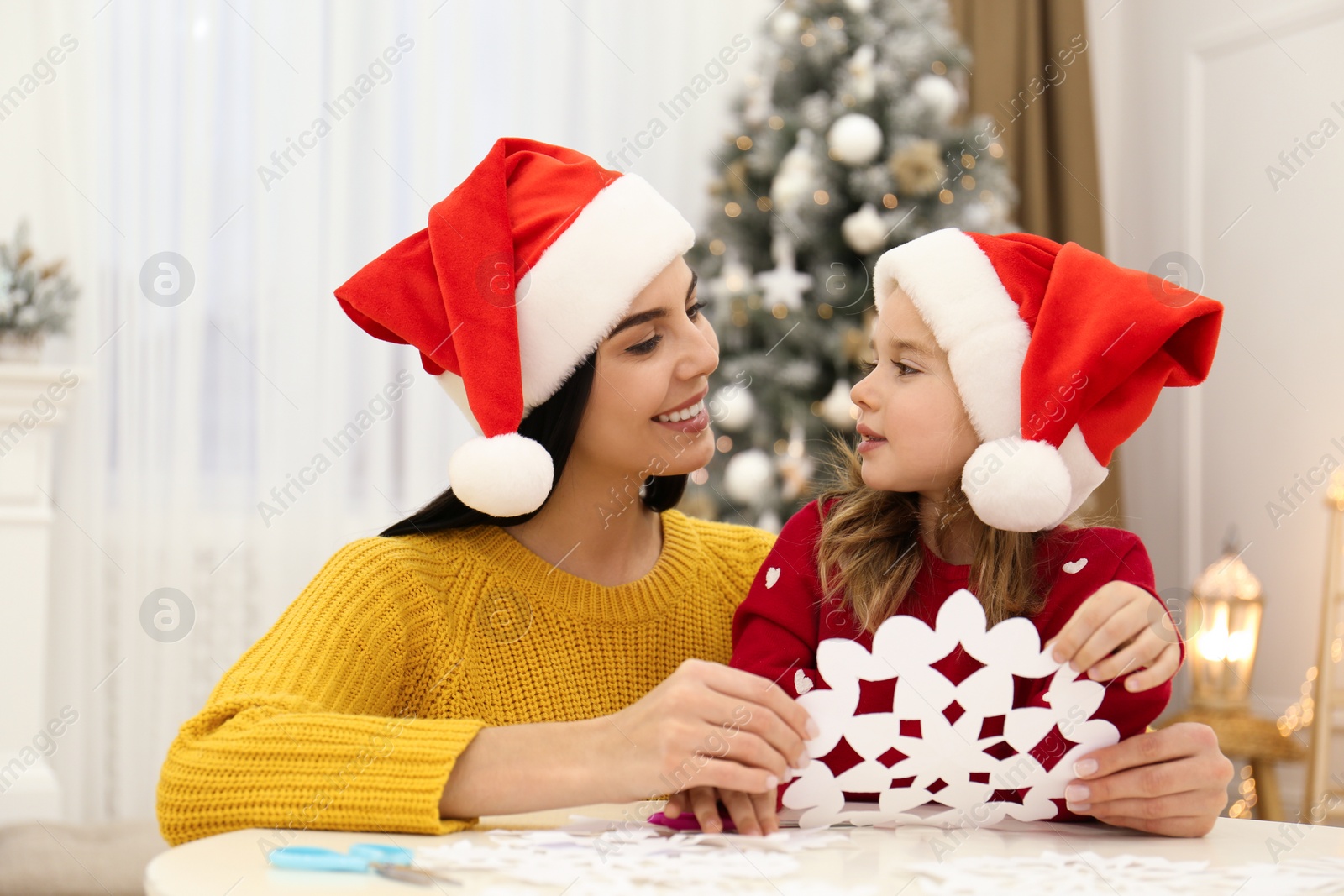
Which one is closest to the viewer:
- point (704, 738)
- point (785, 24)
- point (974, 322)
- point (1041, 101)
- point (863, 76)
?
point (704, 738)

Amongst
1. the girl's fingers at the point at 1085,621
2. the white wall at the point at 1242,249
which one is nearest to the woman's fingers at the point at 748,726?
the girl's fingers at the point at 1085,621

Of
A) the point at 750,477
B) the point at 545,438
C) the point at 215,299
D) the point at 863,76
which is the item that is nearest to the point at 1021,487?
the point at 545,438

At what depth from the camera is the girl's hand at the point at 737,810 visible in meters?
0.97

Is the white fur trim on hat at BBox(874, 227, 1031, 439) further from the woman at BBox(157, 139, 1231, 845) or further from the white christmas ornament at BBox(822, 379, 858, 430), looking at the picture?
the white christmas ornament at BBox(822, 379, 858, 430)

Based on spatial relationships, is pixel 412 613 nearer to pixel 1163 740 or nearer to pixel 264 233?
pixel 1163 740

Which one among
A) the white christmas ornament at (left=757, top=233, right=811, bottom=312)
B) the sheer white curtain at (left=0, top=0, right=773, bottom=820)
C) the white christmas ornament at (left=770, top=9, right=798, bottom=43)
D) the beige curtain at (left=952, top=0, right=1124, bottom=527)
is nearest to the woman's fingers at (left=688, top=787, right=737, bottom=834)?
the white christmas ornament at (left=757, top=233, right=811, bottom=312)

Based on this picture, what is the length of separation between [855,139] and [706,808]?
2340mm

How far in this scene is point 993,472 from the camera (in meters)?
1.11

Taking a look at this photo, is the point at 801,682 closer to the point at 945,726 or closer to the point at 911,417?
the point at 945,726

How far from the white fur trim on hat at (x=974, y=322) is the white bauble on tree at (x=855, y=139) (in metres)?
1.81

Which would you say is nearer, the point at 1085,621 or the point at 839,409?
the point at 1085,621

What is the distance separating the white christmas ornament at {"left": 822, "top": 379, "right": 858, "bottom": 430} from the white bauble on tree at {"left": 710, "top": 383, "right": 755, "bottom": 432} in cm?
21

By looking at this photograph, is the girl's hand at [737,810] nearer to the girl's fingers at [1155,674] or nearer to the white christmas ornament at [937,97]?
the girl's fingers at [1155,674]

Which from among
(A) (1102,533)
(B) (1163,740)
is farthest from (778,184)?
(B) (1163,740)
